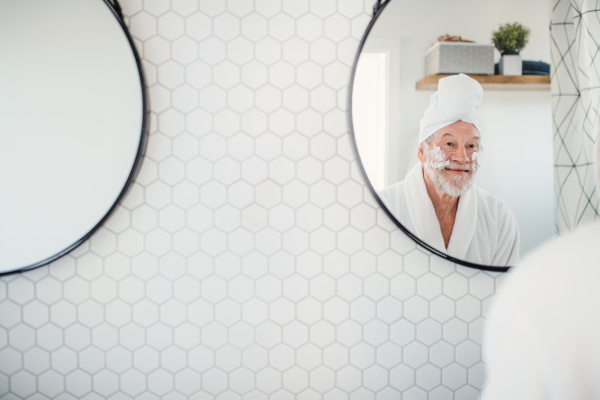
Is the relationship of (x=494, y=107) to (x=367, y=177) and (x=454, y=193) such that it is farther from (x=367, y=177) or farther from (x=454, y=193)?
(x=367, y=177)

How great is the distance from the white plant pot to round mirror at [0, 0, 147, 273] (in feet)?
2.72

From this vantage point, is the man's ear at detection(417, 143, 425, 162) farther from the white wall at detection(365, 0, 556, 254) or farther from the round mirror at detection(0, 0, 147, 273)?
the round mirror at detection(0, 0, 147, 273)

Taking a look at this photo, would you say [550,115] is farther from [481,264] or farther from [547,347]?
[547,347]

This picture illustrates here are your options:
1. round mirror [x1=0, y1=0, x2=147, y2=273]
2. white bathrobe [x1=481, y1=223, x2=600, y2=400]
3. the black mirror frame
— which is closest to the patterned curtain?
the black mirror frame

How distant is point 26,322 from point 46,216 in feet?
0.92

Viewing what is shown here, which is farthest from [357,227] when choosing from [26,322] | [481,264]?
[26,322]

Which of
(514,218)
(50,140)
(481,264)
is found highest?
(50,140)

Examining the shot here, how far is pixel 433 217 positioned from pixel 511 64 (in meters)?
0.39

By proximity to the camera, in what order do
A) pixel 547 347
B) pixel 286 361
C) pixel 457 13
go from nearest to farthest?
pixel 547 347, pixel 457 13, pixel 286 361

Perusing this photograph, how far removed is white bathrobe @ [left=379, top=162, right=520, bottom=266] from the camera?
37.3 inches

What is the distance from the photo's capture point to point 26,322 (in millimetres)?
1010

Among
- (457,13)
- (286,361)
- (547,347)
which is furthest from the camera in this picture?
(286,361)

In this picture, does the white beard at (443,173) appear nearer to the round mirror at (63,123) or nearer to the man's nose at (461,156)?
the man's nose at (461,156)

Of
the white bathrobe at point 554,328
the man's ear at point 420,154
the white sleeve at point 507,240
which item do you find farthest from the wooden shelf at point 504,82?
the white bathrobe at point 554,328
